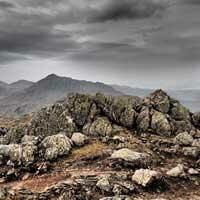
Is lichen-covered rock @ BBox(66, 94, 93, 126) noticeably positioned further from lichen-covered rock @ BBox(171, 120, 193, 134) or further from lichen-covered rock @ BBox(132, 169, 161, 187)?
lichen-covered rock @ BBox(132, 169, 161, 187)

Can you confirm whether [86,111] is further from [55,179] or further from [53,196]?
[53,196]

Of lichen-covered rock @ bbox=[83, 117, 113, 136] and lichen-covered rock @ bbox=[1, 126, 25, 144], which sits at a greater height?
lichen-covered rock @ bbox=[83, 117, 113, 136]

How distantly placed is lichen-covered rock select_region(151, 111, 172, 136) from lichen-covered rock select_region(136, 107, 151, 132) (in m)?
0.94

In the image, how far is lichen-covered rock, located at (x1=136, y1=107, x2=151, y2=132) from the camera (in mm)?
67438

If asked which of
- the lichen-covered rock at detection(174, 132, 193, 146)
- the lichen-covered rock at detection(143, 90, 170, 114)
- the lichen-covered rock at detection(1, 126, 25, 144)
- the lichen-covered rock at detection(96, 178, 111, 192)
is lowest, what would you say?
the lichen-covered rock at detection(96, 178, 111, 192)

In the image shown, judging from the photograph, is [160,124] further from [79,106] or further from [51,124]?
[51,124]

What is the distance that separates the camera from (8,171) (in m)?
47.8

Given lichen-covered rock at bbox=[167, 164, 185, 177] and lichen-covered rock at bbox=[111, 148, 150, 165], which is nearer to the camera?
lichen-covered rock at bbox=[167, 164, 185, 177]

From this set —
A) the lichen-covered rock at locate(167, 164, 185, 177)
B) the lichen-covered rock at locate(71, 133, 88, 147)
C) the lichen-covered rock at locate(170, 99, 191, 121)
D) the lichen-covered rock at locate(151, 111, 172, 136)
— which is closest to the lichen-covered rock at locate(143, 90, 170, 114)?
the lichen-covered rock at locate(170, 99, 191, 121)

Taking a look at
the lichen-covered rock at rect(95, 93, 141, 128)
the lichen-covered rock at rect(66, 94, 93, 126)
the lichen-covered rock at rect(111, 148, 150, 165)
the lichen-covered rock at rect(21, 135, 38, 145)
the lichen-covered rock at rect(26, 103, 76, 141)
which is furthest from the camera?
the lichen-covered rock at rect(95, 93, 141, 128)

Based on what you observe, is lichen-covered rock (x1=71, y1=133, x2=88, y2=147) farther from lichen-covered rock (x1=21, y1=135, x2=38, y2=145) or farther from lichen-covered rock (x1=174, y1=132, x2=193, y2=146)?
lichen-covered rock (x1=174, y1=132, x2=193, y2=146)

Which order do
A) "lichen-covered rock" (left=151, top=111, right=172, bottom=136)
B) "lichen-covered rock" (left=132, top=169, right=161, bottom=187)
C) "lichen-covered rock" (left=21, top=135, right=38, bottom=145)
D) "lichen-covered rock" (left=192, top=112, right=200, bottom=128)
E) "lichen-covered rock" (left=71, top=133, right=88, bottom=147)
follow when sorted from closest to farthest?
1. "lichen-covered rock" (left=132, top=169, right=161, bottom=187)
2. "lichen-covered rock" (left=21, top=135, right=38, bottom=145)
3. "lichen-covered rock" (left=71, top=133, right=88, bottom=147)
4. "lichen-covered rock" (left=151, top=111, right=172, bottom=136)
5. "lichen-covered rock" (left=192, top=112, right=200, bottom=128)

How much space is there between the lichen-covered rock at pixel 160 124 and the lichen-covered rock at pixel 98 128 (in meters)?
8.45

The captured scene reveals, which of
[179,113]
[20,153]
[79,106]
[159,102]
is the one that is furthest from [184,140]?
[20,153]
